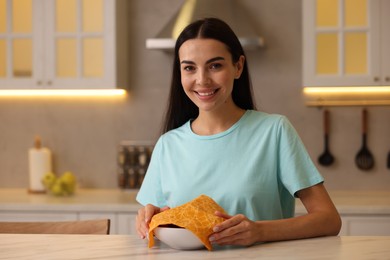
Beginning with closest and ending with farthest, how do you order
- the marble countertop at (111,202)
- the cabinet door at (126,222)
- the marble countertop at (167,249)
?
1. the marble countertop at (167,249)
2. the marble countertop at (111,202)
3. the cabinet door at (126,222)

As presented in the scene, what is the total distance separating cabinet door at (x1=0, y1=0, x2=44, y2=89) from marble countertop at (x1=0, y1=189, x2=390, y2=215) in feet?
2.19

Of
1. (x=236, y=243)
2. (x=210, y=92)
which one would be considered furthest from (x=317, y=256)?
(x=210, y=92)

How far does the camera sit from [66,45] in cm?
405

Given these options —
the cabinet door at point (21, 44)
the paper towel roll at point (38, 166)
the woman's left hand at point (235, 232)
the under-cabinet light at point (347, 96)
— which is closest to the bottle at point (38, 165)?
the paper towel roll at point (38, 166)

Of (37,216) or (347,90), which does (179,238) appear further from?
(347,90)

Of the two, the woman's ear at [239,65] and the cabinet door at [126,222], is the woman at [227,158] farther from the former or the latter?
the cabinet door at [126,222]

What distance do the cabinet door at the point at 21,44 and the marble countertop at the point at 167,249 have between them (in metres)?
2.25

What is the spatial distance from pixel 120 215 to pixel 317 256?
214 centimetres

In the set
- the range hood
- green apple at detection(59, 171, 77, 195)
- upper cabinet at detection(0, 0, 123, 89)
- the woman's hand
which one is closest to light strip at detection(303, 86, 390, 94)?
the range hood

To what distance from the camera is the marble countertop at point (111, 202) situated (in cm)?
356

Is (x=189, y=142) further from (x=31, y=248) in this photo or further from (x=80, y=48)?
(x=80, y=48)

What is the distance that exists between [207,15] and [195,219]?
240 centimetres

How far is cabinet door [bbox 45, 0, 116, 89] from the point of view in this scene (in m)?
3.99

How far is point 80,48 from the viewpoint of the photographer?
404 centimetres
